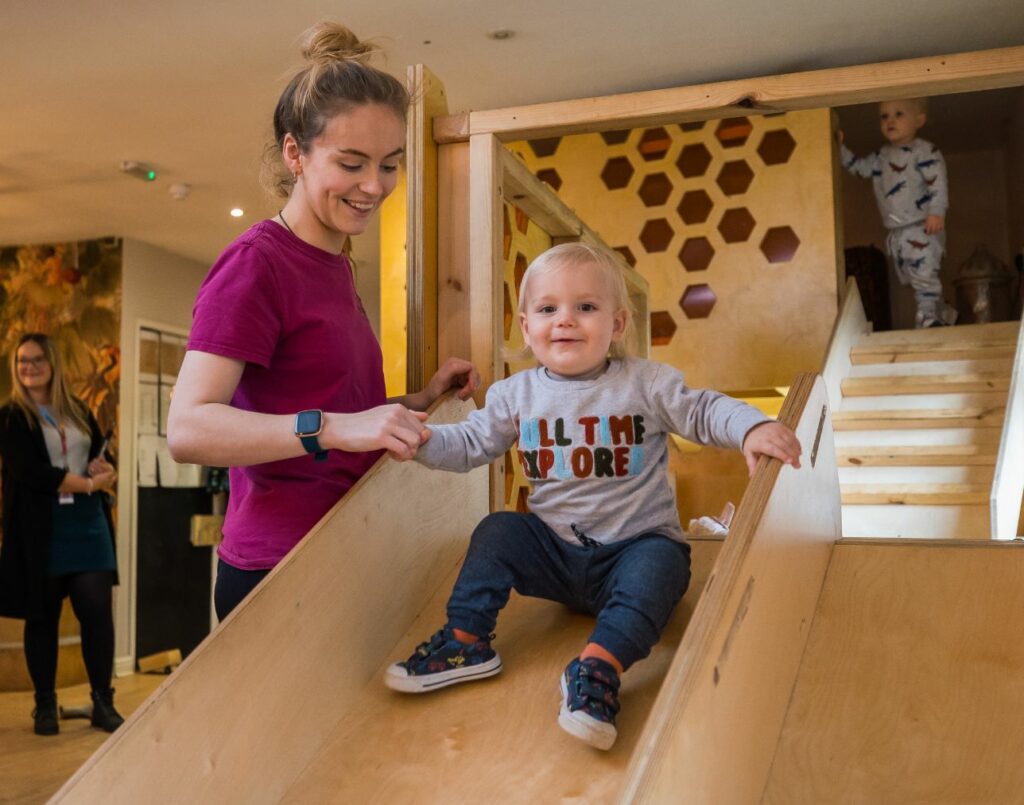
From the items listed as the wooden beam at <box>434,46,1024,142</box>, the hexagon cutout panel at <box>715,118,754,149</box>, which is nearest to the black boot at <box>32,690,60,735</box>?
the wooden beam at <box>434,46,1024,142</box>

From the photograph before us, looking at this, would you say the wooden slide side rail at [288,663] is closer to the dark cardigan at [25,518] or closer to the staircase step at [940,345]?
the dark cardigan at [25,518]

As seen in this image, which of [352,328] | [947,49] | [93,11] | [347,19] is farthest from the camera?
[947,49]

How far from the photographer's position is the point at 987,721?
5.02 ft

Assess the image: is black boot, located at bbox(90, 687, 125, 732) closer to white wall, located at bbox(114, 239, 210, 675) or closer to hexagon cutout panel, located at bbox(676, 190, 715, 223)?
white wall, located at bbox(114, 239, 210, 675)

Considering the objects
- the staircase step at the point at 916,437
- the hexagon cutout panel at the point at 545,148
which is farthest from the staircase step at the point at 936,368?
the hexagon cutout panel at the point at 545,148

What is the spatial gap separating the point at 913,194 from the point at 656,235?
4.56 feet

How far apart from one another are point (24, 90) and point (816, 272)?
3928 millimetres

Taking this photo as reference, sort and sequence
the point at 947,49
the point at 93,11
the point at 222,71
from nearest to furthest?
the point at 93,11 < the point at 222,71 < the point at 947,49

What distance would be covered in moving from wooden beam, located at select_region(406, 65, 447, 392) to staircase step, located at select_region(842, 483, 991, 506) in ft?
9.13

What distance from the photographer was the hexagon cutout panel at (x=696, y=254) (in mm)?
6105

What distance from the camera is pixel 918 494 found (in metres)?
4.40

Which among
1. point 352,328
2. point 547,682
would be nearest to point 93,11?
point 352,328

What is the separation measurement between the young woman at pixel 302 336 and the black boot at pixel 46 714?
9.41 feet

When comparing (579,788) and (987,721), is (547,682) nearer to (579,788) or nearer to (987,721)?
(579,788)
